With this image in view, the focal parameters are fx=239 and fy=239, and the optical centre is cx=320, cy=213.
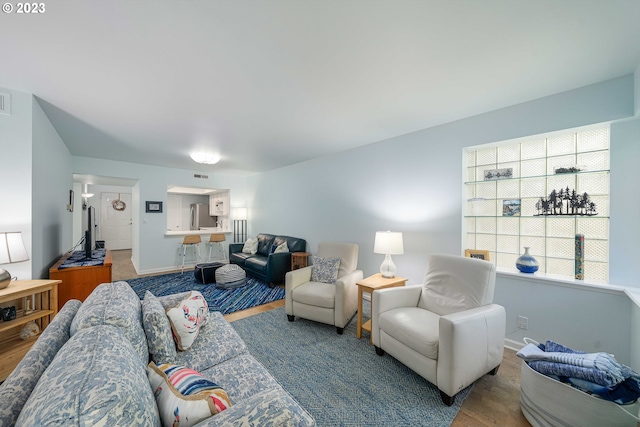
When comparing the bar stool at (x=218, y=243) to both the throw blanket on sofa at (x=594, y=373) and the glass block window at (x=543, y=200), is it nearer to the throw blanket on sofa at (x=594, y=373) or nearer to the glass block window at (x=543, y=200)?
the glass block window at (x=543, y=200)

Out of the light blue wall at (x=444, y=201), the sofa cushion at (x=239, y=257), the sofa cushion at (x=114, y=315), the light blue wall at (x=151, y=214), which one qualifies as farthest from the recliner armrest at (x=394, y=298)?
the light blue wall at (x=151, y=214)

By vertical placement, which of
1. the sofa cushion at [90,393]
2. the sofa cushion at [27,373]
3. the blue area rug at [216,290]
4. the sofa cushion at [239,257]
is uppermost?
the sofa cushion at [90,393]

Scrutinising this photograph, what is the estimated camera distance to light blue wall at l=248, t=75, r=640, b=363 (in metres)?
1.98

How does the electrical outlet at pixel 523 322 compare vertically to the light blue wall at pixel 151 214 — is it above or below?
below

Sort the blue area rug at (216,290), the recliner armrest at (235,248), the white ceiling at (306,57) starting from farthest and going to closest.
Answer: the recliner armrest at (235,248) < the blue area rug at (216,290) < the white ceiling at (306,57)

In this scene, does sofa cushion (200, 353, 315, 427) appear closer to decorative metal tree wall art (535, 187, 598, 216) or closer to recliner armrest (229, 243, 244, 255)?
decorative metal tree wall art (535, 187, 598, 216)

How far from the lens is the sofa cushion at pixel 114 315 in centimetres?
114

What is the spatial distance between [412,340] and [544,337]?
4.65 feet

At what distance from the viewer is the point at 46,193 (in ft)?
9.01

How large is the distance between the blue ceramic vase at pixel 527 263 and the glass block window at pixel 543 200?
0.20 metres

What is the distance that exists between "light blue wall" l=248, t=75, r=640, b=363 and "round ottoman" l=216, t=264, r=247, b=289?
4.70 feet

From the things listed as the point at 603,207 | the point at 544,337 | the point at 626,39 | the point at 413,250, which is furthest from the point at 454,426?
the point at 626,39

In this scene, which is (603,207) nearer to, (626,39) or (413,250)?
(626,39)

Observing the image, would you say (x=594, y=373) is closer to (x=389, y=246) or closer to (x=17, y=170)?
(x=389, y=246)
